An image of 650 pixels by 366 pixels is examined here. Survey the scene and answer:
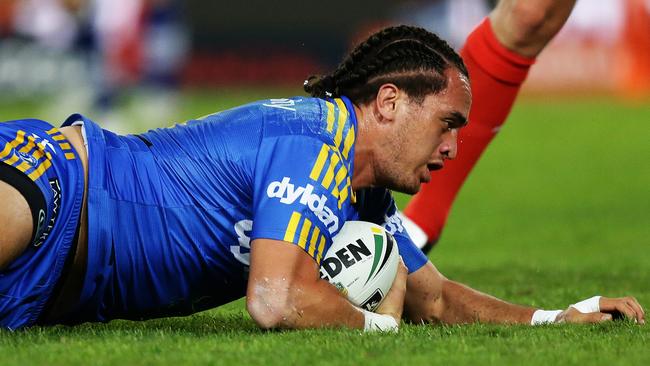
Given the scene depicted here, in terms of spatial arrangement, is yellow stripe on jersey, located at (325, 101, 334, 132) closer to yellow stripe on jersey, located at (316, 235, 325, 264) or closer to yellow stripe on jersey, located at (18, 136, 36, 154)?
yellow stripe on jersey, located at (316, 235, 325, 264)

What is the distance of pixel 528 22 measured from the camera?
→ 232 inches

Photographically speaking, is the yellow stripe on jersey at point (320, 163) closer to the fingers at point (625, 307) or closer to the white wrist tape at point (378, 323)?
the white wrist tape at point (378, 323)

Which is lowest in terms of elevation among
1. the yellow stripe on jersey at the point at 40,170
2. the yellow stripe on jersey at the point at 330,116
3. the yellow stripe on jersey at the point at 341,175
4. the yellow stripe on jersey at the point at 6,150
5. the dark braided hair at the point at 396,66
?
the yellow stripe on jersey at the point at 341,175

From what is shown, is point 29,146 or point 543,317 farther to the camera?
point 543,317

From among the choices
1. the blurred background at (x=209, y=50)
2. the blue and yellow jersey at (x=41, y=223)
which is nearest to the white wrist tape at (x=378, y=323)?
the blue and yellow jersey at (x=41, y=223)

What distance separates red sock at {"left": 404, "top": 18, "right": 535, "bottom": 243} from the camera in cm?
609

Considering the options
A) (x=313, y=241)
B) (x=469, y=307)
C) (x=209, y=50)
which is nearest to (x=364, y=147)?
(x=313, y=241)

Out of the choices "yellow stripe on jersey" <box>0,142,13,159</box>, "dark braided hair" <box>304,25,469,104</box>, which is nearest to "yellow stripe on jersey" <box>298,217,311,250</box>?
"dark braided hair" <box>304,25,469,104</box>

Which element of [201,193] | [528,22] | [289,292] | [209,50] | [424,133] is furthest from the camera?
[209,50]

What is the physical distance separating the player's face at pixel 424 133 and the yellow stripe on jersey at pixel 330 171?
11.7 inches

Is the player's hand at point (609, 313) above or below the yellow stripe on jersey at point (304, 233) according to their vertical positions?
below

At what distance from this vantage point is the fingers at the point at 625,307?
171 inches

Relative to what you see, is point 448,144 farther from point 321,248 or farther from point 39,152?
point 39,152

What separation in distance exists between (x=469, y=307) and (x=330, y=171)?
3.34ft
